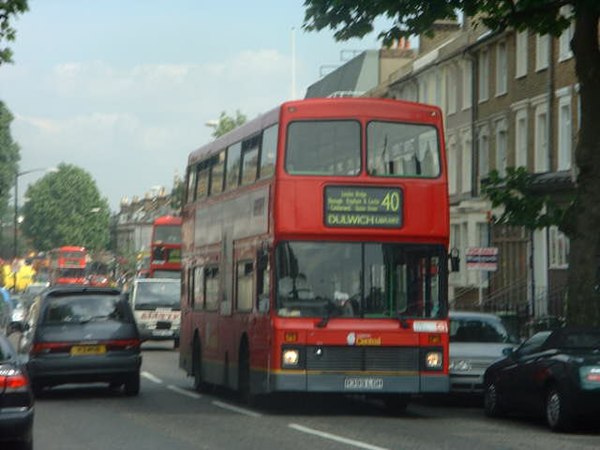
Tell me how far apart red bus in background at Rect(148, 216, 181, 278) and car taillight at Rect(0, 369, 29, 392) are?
180ft

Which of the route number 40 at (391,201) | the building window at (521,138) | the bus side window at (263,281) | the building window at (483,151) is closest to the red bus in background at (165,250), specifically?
the building window at (483,151)

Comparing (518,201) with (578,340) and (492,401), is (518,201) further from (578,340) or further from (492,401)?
(578,340)

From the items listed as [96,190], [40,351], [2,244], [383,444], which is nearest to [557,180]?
[40,351]

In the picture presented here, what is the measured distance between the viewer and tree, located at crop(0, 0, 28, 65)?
30.3 meters

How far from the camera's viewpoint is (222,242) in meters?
26.4

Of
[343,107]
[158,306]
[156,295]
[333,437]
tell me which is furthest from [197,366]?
[156,295]

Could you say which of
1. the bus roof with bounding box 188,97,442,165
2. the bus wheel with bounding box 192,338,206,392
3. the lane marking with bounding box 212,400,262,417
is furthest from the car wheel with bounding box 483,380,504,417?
the bus wheel with bounding box 192,338,206,392

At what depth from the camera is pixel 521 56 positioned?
53406 mm

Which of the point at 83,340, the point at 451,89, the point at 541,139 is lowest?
the point at 83,340

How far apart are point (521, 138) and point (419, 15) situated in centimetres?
2839

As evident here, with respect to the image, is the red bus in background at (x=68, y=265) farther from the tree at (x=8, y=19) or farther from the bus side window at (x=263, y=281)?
the bus side window at (x=263, y=281)

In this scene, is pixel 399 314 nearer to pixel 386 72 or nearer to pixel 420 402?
pixel 420 402

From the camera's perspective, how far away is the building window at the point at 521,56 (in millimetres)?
52938

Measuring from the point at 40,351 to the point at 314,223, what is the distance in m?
6.08
